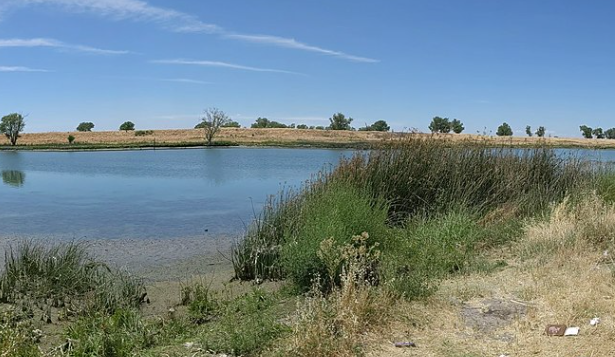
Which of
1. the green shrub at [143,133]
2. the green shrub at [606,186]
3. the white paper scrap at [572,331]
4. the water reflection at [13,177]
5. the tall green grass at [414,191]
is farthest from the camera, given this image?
the green shrub at [143,133]

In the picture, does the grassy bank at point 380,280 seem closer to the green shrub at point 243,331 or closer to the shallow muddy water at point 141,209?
the green shrub at point 243,331

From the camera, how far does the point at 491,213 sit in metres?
11.1

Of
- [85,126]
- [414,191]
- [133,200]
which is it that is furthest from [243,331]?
[85,126]

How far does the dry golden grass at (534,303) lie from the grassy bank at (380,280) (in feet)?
0.07

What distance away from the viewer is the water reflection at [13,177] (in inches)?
1028

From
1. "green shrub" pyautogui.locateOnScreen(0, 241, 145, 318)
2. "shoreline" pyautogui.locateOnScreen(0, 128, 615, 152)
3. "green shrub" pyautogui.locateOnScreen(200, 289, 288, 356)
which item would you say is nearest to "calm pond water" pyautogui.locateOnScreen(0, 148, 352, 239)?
"green shrub" pyautogui.locateOnScreen(0, 241, 145, 318)

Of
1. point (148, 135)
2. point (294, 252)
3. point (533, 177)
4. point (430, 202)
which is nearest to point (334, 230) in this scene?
point (294, 252)

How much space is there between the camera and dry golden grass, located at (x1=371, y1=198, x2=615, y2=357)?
482 centimetres

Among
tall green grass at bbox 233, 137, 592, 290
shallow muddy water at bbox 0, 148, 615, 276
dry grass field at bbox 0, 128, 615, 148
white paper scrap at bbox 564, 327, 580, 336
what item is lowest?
shallow muddy water at bbox 0, 148, 615, 276

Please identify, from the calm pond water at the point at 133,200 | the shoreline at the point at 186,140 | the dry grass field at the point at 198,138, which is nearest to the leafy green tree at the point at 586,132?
the shoreline at the point at 186,140

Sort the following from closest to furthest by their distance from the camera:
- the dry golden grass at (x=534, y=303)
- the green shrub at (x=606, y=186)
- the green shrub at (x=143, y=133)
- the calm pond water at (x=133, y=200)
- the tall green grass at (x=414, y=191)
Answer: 1. the dry golden grass at (x=534, y=303)
2. the tall green grass at (x=414, y=191)
3. the green shrub at (x=606, y=186)
4. the calm pond water at (x=133, y=200)
5. the green shrub at (x=143, y=133)

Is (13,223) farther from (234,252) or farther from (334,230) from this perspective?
(334,230)

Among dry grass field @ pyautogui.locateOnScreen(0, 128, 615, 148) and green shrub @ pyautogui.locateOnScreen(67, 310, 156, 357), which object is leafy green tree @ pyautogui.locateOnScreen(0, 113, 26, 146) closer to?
dry grass field @ pyautogui.locateOnScreen(0, 128, 615, 148)

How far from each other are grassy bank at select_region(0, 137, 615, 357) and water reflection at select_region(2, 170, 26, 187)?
1983 centimetres
